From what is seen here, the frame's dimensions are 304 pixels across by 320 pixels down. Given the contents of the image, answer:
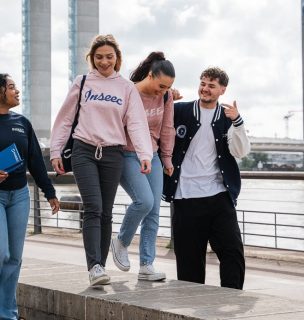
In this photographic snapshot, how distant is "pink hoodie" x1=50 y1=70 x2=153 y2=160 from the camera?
5293mm

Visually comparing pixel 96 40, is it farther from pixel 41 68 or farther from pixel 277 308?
pixel 41 68

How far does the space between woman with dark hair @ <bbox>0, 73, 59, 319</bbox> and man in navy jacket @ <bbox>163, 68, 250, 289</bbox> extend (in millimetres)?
880

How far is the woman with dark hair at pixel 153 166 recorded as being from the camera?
5.45 metres

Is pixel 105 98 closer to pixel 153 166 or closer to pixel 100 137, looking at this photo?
pixel 100 137

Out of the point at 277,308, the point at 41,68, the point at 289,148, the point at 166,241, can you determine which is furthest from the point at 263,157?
the point at 277,308

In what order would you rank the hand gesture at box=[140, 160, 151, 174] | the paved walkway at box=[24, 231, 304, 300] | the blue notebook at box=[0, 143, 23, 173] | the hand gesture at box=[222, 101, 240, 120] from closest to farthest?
1. the blue notebook at box=[0, 143, 23, 173]
2. the hand gesture at box=[140, 160, 151, 174]
3. the hand gesture at box=[222, 101, 240, 120]
4. the paved walkway at box=[24, 231, 304, 300]

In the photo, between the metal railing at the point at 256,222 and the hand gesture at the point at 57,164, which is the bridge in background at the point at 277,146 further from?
the hand gesture at the point at 57,164

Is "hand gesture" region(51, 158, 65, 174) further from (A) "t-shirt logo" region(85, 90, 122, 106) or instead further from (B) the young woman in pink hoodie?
(A) "t-shirt logo" region(85, 90, 122, 106)

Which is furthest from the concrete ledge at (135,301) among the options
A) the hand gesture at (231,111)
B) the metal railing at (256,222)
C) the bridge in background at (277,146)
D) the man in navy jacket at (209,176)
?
the bridge in background at (277,146)

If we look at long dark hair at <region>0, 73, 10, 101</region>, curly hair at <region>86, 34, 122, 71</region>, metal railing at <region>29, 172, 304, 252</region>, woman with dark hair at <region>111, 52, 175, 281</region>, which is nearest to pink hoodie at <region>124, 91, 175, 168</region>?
woman with dark hair at <region>111, 52, 175, 281</region>

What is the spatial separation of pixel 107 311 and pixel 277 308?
2.85 ft

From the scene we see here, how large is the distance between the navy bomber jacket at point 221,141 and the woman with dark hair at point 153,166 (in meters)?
0.06

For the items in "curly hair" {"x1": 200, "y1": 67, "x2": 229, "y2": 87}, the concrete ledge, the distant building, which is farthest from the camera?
the distant building

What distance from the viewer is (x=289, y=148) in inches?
2467
